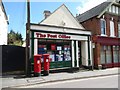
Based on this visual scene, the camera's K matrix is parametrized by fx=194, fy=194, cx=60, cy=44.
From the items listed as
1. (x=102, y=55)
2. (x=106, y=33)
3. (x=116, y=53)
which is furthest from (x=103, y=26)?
(x=116, y=53)

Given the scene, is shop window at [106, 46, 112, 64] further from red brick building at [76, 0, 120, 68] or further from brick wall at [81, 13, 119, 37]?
brick wall at [81, 13, 119, 37]

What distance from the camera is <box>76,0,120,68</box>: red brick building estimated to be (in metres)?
21.8

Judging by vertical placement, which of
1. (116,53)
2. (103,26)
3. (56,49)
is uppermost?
(103,26)

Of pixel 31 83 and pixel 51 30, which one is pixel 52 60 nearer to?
pixel 51 30

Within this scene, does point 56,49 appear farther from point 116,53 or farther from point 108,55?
point 116,53

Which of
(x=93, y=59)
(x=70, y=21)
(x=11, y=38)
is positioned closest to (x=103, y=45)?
(x=93, y=59)

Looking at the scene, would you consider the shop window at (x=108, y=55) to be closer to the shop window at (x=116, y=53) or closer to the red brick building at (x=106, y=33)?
the red brick building at (x=106, y=33)

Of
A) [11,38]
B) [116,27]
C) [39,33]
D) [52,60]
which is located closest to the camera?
[39,33]

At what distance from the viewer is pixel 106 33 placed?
22891 mm

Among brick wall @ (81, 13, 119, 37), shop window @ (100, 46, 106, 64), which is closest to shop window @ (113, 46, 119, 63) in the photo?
brick wall @ (81, 13, 119, 37)

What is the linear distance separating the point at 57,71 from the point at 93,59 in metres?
5.34

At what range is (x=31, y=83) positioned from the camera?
1247 centimetres

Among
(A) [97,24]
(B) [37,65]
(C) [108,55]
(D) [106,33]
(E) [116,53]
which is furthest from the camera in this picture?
(E) [116,53]

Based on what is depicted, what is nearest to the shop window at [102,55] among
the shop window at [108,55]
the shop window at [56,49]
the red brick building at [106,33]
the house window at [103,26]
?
the red brick building at [106,33]
